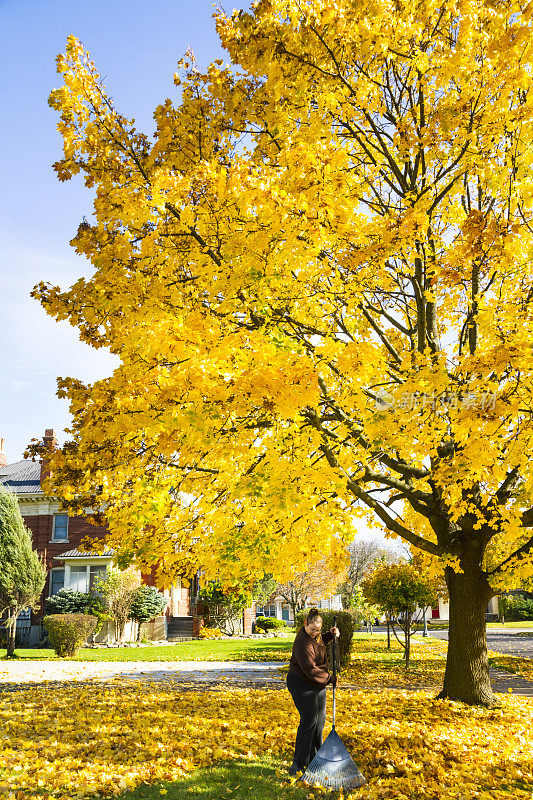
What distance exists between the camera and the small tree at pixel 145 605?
25297mm

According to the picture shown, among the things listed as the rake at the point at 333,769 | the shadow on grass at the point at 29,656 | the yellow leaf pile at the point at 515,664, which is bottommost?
the shadow on grass at the point at 29,656

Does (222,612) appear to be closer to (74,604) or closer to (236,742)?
(74,604)

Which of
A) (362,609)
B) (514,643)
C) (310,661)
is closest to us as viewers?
(310,661)

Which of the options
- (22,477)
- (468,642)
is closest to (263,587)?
(22,477)

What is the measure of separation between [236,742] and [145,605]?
2008 cm

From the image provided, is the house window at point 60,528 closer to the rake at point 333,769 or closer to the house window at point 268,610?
the rake at point 333,769

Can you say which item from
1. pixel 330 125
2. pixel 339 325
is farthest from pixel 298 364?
pixel 330 125

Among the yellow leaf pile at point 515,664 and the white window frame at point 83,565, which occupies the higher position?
the white window frame at point 83,565

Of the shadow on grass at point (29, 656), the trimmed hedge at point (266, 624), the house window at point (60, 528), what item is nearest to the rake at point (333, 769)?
the shadow on grass at point (29, 656)

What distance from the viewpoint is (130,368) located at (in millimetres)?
6164

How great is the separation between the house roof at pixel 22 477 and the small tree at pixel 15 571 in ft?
30.1

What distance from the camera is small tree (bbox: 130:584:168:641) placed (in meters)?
25.3

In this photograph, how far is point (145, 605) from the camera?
2550 centimetres

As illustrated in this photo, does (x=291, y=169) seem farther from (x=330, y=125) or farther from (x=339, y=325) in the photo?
(x=339, y=325)
